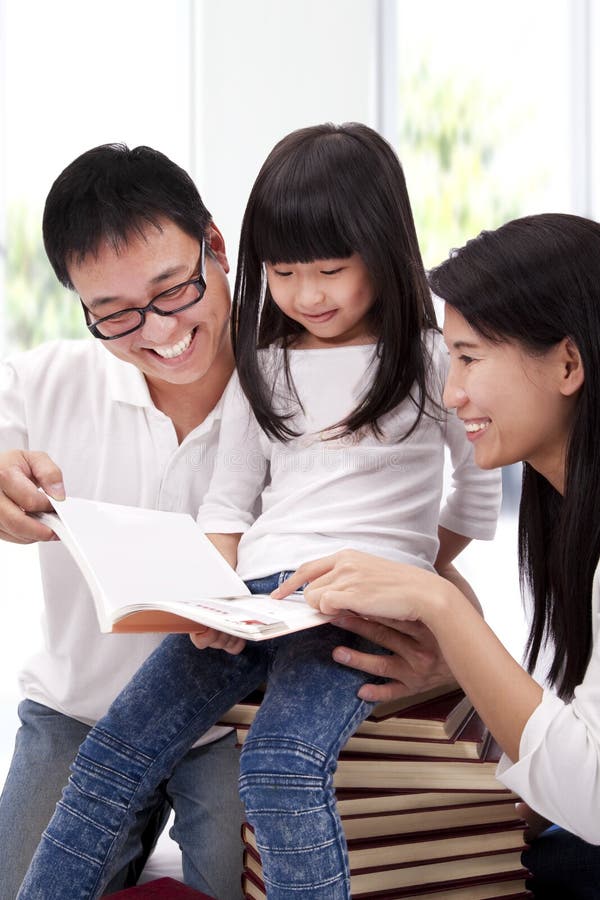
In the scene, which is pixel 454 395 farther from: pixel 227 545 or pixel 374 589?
pixel 227 545

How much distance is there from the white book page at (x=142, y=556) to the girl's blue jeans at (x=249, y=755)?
0.13 m

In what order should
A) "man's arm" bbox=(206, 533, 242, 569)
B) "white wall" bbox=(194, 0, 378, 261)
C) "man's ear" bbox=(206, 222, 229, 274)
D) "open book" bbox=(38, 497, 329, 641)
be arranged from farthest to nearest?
"white wall" bbox=(194, 0, 378, 261) < "man's ear" bbox=(206, 222, 229, 274) < "man's arm" bbox=(206, 533, 242, 569) < "open book" bbox=(38, 497, 329, 641)

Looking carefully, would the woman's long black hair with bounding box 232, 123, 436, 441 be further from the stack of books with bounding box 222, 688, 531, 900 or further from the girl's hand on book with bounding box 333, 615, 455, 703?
the stack of books with bounding box 222, 688, 531, 900

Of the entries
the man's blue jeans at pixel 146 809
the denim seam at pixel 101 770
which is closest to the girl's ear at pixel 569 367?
the denim seam at pixel 101 770

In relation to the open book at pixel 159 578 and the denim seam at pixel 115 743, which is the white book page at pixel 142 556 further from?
the denim seam at pixel 115 743

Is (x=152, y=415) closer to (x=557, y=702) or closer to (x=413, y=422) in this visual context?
(x=413, y=422)

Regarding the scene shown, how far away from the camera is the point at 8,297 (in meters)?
3.41

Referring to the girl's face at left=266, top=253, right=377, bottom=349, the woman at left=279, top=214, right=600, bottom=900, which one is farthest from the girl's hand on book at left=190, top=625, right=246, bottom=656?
the girl's face at left=266, top=253, right=377, bottom=349

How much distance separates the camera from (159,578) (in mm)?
1223

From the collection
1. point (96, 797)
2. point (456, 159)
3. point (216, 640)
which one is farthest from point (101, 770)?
point (456, 159)

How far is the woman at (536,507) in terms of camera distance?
3.71 feet

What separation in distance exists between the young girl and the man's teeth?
0.08 m

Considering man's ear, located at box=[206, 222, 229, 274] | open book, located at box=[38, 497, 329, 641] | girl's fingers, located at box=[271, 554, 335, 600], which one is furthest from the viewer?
man's ear, located at box=[206, 222, 229, 274]

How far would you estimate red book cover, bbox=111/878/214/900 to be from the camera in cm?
145
